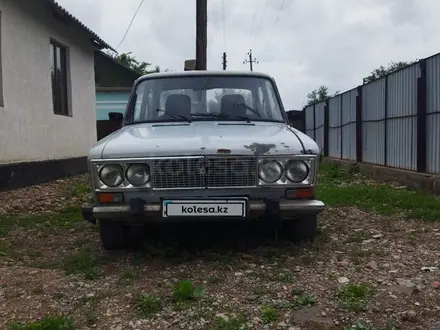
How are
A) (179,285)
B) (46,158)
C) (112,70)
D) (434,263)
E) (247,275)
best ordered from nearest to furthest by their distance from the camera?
1. (179,285)
2. (247,275)
3. (434,263)
4. (46,158)
5. (112,70)

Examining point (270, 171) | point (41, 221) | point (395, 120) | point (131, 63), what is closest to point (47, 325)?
point (270, 171)

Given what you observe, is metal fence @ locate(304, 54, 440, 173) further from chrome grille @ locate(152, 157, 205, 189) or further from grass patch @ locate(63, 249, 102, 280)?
grass patch @ locate(63, 249, 102, 280)

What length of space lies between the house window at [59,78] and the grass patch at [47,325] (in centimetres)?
854

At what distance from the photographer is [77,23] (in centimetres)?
1113

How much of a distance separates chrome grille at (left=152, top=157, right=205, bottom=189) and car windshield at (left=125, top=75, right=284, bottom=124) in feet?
3.57

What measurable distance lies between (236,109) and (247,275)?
180cm

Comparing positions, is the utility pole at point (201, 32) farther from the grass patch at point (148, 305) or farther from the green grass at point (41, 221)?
the grass patch at point (148, 305)

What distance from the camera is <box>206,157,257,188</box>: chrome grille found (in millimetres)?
3828

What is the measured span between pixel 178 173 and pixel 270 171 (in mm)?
711

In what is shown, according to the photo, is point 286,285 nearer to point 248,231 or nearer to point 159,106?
point 248,231

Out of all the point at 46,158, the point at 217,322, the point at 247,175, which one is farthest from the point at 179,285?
the point at 46,158

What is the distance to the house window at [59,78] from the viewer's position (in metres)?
11.0

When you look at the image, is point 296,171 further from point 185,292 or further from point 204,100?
point 204,100

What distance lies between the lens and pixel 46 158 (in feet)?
33.1
